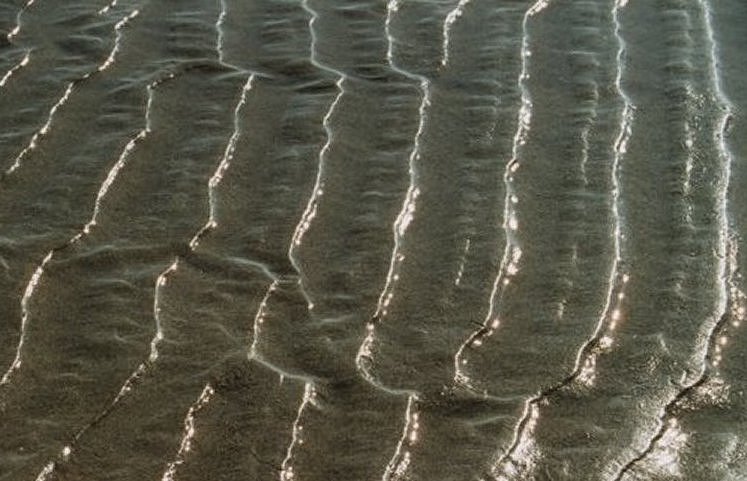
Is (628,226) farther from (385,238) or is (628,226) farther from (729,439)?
(729,439)

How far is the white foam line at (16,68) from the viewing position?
15.2 feet

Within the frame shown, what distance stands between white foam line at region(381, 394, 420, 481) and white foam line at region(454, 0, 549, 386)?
157 millimetres

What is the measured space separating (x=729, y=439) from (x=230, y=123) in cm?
193

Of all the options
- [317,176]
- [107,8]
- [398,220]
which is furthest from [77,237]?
[107,8]

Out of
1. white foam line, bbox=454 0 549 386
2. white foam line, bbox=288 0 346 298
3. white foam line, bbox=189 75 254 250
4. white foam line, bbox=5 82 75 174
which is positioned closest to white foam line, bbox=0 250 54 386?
white foam line, bbox=189 75 254 250

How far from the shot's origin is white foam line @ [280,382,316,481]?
9.77ft

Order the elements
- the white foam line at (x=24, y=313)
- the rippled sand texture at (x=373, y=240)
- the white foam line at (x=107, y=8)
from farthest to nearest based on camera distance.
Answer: the white foam line at (x=107, y=8), the white foam line at (x=24, y=313), the rippled sand texture at (x=373, y=240)

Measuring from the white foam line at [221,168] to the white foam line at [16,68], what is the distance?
0.74 metres

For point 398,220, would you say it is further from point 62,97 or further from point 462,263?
point 62,97

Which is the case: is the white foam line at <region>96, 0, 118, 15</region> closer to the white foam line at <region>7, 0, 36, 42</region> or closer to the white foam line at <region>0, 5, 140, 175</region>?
the white foam line at <region>0, 5, 140, 175</region>

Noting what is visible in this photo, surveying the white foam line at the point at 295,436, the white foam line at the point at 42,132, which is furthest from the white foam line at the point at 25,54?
the white foam line at the point at 295,436

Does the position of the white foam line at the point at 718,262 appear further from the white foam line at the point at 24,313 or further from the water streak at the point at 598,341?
the white foam line at the point at 24,313

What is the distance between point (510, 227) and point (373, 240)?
0.39 metres

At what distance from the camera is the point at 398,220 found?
3922 millimetres
